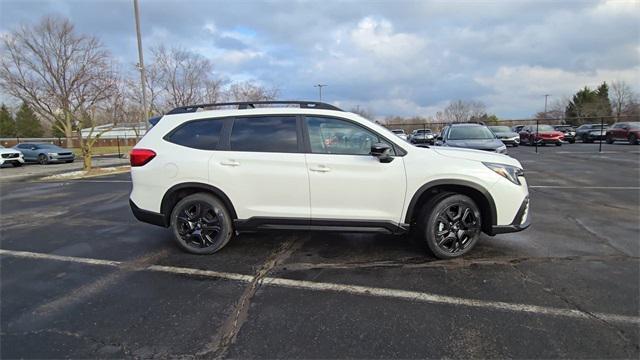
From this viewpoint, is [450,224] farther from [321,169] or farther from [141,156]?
[141,156]

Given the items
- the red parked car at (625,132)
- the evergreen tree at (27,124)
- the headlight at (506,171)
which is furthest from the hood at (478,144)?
the evergreen tree at (27,124)

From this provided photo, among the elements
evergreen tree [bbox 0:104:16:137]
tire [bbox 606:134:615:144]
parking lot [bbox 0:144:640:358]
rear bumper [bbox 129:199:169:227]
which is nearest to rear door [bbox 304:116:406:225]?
parking lot [bbox 0:144:640:358]

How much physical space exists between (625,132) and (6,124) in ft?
281

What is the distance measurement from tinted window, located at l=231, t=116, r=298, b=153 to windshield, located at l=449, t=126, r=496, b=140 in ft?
26.7

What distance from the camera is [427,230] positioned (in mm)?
4105

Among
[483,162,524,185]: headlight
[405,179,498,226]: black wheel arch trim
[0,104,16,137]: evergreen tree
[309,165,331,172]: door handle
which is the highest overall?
[0,104,16,137]: evergreen tree

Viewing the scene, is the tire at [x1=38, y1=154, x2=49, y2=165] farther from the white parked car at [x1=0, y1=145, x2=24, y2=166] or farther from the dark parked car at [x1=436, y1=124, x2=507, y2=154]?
the dark parked car at [x1=436, y1=124, x2=507, y2=154]

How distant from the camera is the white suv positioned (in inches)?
160

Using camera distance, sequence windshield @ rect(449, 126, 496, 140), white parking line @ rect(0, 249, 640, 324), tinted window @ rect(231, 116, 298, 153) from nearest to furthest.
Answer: white parking line @ rect(0, 249, 640, 324), tinted window @ rect(231, 116, 298, 153), windshield @ rect(449, 126, 496, 140)

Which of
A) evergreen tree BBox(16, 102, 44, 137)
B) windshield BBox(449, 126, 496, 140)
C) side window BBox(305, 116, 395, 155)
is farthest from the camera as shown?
evergreen tree BBox(16, 102, 44, 137)

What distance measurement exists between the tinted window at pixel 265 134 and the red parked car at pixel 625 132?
101 ft

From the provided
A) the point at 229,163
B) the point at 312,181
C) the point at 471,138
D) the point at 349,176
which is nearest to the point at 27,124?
the point at 471,138

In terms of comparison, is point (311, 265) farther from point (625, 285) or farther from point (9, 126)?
point (9, 126)

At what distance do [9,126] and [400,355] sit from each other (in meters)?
81.9
